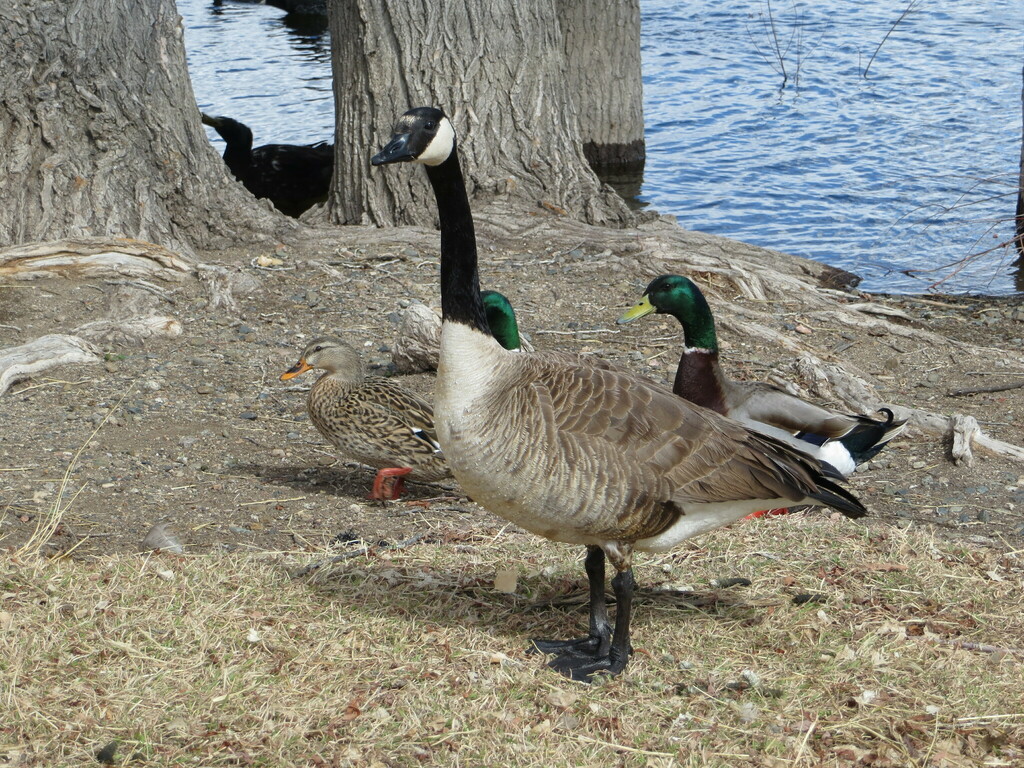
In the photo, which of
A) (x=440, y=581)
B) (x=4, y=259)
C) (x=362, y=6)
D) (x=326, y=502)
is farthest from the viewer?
(x=362, y=6)

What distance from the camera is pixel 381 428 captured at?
5.97 metres

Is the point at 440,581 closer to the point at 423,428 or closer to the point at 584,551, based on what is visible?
the point at 584,551

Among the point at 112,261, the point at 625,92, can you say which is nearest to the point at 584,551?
the point at 112,261

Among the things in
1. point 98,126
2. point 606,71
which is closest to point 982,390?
point 98,126

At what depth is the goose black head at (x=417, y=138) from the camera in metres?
3.86

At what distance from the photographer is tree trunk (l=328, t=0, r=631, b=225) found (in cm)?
922

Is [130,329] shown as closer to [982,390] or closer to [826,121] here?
[982,390]

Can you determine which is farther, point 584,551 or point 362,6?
point 362,6

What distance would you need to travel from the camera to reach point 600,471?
3.81m

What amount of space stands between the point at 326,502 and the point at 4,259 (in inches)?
142

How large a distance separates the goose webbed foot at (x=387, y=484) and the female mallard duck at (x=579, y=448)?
6.57ft

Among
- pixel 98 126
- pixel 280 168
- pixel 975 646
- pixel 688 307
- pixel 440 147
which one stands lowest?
pixel 280 168

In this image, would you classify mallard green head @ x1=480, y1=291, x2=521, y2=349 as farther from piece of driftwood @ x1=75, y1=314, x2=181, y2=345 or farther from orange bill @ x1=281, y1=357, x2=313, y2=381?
piece of driftwood @ x1=75, y1=314, x2=181, y2=345

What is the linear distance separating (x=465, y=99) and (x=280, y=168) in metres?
4.95
